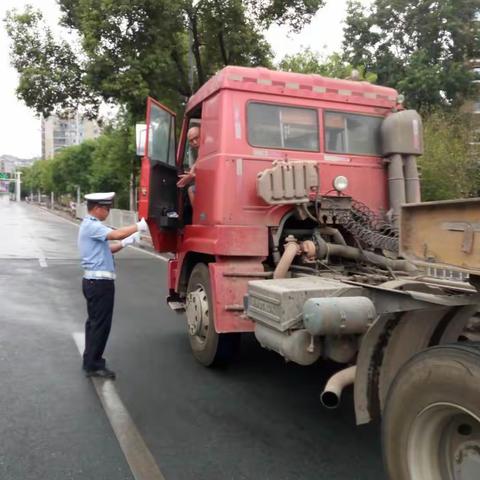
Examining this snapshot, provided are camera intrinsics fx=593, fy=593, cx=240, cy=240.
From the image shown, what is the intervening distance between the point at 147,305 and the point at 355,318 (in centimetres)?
632

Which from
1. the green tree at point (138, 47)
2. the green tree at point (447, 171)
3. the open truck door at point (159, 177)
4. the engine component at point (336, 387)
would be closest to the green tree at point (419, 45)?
the green tree at point (138, 47)

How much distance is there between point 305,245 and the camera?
5.16 metres

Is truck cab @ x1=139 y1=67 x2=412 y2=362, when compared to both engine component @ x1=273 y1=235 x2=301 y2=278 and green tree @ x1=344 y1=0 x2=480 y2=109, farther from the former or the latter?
green tree @ x1=344 y1=0 x2=480 y2=109

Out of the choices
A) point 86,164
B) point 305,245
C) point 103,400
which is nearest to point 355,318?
point 305,245

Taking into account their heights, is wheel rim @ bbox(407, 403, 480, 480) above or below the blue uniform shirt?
below

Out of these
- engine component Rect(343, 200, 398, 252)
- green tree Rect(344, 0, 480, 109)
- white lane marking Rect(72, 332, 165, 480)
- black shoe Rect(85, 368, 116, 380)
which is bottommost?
white lane marking Rect(72, 332, 165, 480)

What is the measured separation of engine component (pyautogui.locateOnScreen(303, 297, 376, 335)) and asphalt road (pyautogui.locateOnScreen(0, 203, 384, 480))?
2.95 feet

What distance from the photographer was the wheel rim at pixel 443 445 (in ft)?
8.51

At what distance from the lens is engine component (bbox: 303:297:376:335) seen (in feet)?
11.1

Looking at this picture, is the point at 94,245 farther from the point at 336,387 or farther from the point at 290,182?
the point at 336,387

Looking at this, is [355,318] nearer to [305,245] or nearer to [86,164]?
[305,245]

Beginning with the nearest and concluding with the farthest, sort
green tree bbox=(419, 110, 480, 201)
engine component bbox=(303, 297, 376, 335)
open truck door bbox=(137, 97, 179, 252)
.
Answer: engine component bbox=(303, 297, 376, 335) → open truck door bbox=(137, 97, 179, 252) → green tree bbox=(419, 110, 480, 201)

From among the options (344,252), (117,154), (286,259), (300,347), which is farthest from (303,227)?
(117,154)

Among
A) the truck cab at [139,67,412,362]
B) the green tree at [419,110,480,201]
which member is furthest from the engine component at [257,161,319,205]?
the green tree at [419,110,480,201]
